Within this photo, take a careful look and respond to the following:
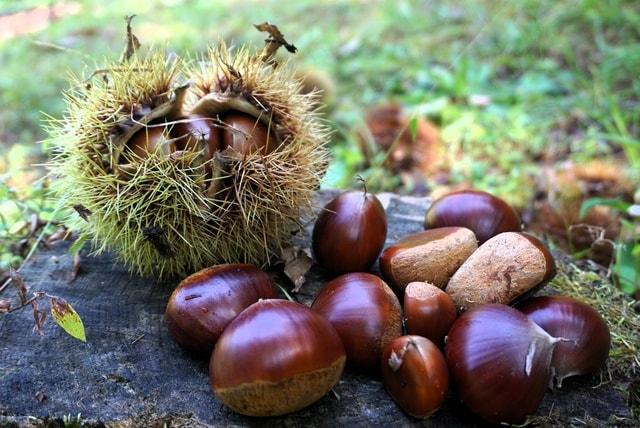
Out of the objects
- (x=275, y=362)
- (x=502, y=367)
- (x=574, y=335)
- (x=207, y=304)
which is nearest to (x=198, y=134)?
(x=207, y=304)

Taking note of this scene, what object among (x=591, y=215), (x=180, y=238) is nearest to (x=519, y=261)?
(x=180, y=238)

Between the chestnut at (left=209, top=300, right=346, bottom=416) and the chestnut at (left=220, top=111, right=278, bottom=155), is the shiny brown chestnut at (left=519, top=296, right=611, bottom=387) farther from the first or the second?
the chestnut at (left=220, top=111, right=278, bottom=155)

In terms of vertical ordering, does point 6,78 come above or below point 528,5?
below

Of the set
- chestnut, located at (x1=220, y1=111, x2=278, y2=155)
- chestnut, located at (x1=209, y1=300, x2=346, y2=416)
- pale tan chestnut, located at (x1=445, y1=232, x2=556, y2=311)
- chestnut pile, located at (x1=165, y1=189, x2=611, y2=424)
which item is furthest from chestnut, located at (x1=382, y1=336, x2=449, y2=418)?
chestnut, located at (x1=220, y1=111, x2=278, y2=155)

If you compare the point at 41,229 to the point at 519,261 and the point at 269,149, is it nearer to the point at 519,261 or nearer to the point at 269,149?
the point at 269,149

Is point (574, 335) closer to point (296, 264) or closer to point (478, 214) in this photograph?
point (478, 214)
